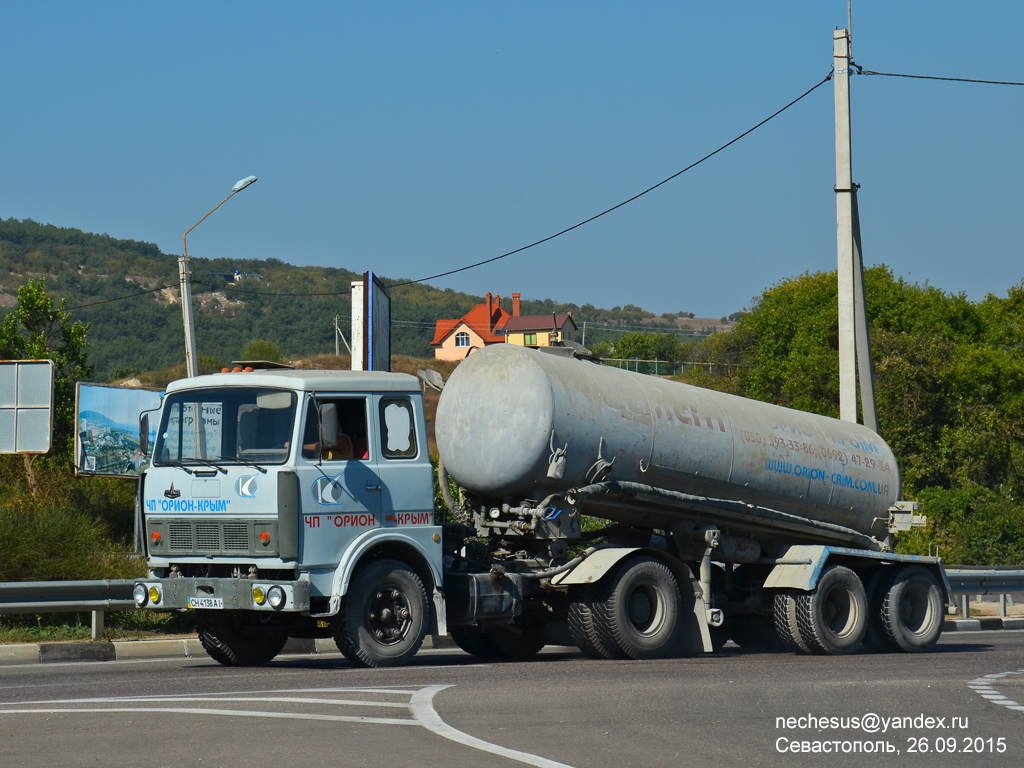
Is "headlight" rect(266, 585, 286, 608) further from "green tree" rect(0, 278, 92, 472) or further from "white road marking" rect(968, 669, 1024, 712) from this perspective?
→ "green tree" rect(0, 278, 92, 472)

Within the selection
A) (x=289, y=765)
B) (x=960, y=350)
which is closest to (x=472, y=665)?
(x=289, y=765)

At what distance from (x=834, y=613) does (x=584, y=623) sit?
134 inches

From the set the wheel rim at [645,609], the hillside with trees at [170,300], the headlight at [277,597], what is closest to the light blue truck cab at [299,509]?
the headlight at [277,597]

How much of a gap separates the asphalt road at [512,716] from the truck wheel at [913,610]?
2636 millimetres

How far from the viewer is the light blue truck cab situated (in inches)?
402

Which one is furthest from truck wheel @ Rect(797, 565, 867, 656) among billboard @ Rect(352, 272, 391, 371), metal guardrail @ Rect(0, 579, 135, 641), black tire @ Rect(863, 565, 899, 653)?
metal guardrail @ Rect(0, 579, 135, 641)

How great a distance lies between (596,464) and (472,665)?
7.35 ft

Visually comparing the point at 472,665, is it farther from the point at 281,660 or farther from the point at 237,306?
the point at 237,306

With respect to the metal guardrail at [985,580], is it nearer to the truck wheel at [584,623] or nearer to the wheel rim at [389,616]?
the truck wheel at [584,623]

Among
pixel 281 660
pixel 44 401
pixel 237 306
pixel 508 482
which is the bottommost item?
pixel 281 660

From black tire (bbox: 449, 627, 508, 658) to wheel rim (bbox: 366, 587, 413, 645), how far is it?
7.11 feet

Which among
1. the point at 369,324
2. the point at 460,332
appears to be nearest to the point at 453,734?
the point at 369,324

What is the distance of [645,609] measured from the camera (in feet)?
40.0

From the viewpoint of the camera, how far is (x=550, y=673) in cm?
1043
